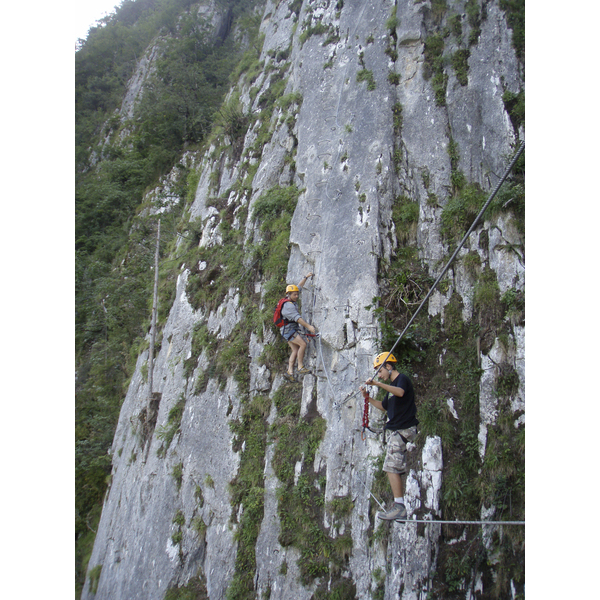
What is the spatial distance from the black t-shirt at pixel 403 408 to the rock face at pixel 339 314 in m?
1.03

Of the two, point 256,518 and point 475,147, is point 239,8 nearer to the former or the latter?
point 475,147

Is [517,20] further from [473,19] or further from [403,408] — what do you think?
[403,408]

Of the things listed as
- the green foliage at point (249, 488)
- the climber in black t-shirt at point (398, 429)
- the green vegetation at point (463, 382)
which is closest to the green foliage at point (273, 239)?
the green foliage at point (249, 488)

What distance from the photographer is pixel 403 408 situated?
5652mm

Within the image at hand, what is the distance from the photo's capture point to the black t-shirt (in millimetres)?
5609

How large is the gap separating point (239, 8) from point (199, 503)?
115 feet

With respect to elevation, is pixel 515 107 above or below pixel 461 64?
below

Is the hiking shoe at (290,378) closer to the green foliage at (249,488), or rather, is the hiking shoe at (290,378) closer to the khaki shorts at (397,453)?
the green foliage at (249,488)

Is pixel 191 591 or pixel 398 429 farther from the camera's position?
pixel 191 591

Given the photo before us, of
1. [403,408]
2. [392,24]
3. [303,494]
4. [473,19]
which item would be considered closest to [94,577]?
[303,494]

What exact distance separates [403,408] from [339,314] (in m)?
2.89

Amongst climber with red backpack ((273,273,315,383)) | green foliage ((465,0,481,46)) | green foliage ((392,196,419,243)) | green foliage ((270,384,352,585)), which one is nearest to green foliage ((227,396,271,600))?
green foliage ((270,384,352,585))

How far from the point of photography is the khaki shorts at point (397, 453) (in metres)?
5.57

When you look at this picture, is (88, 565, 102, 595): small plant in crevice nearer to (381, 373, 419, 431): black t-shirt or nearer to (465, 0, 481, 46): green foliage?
(381, 373, 419, 431): black t-shirt
